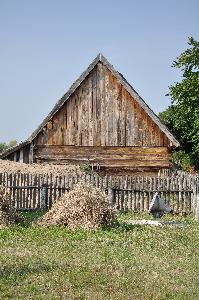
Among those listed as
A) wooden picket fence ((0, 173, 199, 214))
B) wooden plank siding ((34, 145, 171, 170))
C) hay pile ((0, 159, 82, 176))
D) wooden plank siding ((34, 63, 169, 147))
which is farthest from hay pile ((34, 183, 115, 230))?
wooden plank siding ((34, 145, 171, 170))

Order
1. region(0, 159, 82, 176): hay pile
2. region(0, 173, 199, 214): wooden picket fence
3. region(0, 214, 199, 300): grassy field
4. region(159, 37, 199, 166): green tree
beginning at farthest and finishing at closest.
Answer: region(159, 37, 199, 166): green tree
region(0, 159, 82, 176): hay pile
region(0, 173, 199, 214): wooden picket fence
region(0, 214, 199, 300): grassy field

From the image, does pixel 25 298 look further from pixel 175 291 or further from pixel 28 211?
pixel 28 211

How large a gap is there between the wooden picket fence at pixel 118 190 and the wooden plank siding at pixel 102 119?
17.5 feet

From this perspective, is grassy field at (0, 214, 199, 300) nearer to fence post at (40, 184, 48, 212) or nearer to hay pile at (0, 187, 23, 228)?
hay pile at (0, 187, 23, 228)

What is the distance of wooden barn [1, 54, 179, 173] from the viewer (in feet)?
81.7

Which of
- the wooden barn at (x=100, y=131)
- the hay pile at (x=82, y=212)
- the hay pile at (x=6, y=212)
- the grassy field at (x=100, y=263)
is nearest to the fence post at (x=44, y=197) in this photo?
the hay pile at (x=82, y=212)

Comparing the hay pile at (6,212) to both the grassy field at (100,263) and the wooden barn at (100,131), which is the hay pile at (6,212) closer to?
the grassy field at (100,263)

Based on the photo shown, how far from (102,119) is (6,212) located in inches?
453

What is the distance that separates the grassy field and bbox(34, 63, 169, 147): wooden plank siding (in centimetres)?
1069

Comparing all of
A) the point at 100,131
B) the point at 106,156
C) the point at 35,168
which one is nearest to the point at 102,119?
the point at 100,131

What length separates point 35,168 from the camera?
23.6 m

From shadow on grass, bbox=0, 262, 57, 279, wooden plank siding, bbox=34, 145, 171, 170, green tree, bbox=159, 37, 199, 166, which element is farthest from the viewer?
green tree, bbox=159, 37, 199, 166

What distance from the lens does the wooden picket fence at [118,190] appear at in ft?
63.2

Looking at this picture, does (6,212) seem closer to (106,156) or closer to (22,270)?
(22,270)
